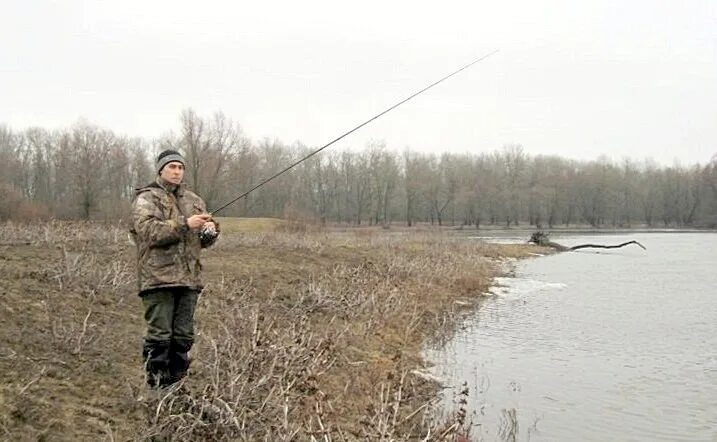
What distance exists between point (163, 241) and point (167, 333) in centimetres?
68

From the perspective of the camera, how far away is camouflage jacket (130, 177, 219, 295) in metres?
4.46

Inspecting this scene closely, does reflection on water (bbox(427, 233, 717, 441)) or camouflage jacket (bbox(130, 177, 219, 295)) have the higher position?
camouflage jacket (bbox(130, 177, 219, 295))

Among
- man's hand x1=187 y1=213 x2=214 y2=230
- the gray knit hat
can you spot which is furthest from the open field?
the gray knit hat

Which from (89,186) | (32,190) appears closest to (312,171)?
(32,190)

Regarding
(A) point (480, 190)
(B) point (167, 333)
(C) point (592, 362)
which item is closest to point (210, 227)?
(B) point (167, 333)

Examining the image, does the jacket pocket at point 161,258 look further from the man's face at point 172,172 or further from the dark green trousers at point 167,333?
the man's face at point 172,172

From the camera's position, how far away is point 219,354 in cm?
532

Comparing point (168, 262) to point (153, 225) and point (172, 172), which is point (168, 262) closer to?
point (153, 225)

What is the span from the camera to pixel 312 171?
81.0 metres

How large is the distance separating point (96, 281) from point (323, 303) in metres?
3.65

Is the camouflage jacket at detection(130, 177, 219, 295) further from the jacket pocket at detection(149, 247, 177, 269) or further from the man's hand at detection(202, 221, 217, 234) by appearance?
the man's hand at detection(202, 221, 217, 234)

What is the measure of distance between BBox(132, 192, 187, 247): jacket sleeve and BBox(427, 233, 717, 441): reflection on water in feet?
13.0

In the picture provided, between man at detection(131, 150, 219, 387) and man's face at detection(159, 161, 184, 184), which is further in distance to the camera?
man's face at detection(159, 161, 184, 184)

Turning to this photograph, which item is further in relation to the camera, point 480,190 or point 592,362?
point 480,190
